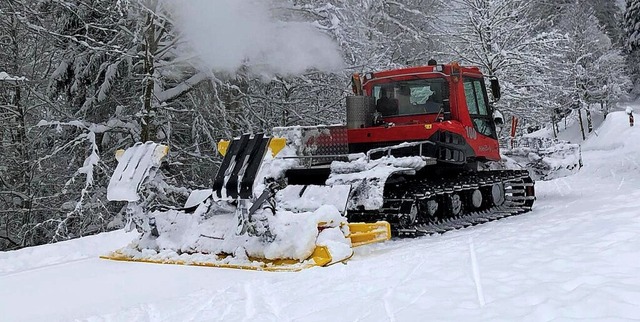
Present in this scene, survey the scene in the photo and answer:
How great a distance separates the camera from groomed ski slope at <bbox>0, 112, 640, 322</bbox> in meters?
3.72

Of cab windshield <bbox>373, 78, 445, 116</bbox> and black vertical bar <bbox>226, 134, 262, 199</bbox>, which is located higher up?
cab windshield <bbox>373, 78, 445, 116</bbox>

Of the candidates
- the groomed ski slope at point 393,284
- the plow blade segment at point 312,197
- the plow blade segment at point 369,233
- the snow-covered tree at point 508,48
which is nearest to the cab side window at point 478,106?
the groomed ski slope at point 393,284

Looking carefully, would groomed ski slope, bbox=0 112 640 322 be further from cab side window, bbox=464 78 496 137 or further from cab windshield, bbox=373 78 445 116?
cab side window, bbox=464 78 496 137

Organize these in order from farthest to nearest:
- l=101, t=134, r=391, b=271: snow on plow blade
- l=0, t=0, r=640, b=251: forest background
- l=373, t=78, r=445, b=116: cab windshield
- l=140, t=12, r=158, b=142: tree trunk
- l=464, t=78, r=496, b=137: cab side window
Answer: l=140, t=12, r=158, b=142: tree trunk
l=0, t=0, r=640, b=251: forest background
l=464, t=78, r=496, b=137: cab side window
l=373, t=78, r=445, b=116: cab windshield
l=101, t=134, r=391, b=271: snow on plow blade

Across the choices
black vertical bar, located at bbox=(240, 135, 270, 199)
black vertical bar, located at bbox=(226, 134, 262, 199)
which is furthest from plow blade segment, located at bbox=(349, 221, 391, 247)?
black vertical bar, located at bbox=(226, 134, 262, 199)

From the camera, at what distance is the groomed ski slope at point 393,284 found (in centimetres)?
372

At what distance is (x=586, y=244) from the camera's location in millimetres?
5262

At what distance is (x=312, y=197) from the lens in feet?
23.0

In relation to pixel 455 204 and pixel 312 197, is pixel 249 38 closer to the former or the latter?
pixel 312 197

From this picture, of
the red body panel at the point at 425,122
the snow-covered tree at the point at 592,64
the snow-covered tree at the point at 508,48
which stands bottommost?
the red body panel at the point at 425,122

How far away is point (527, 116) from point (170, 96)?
1224 cm

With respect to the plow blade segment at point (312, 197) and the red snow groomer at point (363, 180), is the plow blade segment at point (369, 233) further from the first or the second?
the plow blade segment at point (312, 197)

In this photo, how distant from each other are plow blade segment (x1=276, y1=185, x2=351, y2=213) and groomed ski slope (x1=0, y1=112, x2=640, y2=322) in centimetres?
61

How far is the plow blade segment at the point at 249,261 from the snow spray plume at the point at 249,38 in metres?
4.29
